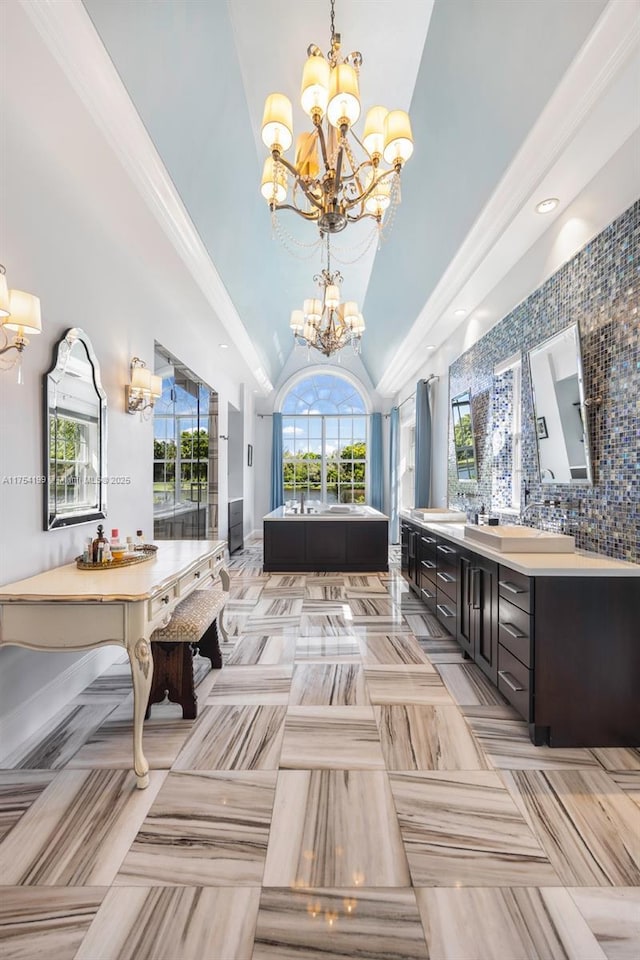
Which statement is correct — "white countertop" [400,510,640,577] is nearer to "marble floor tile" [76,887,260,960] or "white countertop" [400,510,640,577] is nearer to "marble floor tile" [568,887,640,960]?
"marble floor tile" [568,887,640,960]

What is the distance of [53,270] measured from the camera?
228 centimetres

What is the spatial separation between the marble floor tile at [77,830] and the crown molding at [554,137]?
3309 mm

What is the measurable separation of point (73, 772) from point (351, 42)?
4107mm

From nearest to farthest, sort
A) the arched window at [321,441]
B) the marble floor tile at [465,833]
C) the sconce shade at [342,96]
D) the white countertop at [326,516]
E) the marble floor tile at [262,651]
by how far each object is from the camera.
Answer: the marble floor tile at [465,833] < the sconce shade at [342,96] < the marble floor tile at [262,651] < the white countertop at [326,516] < the arched window at [321,441]

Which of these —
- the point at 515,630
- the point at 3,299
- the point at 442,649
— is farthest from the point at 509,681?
the point at 3,299

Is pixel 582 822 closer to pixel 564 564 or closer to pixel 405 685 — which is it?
pixel 564 564

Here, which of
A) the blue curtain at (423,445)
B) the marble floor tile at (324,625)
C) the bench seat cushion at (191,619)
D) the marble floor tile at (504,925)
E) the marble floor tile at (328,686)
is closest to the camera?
the marble floor tile at (504,925)

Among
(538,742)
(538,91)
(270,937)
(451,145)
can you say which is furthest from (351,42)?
(270,937)

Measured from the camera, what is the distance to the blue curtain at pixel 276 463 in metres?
8.84

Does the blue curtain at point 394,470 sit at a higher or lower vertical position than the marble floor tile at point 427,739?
higher

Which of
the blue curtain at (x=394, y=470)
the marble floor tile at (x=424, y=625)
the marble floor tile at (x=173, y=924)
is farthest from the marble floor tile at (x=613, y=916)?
the blue curtain at (x=394, y=470)

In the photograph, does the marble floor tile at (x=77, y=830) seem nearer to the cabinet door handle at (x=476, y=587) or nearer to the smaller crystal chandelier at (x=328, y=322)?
the cabinet door handle at (x=476, y=587)

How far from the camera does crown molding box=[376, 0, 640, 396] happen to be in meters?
1.61

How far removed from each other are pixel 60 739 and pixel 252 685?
983 mm
